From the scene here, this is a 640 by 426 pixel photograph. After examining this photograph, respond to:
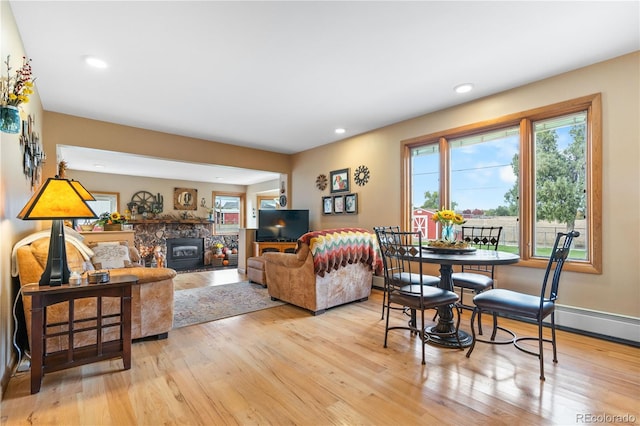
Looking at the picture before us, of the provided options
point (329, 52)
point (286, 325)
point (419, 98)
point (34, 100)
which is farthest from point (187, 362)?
point (419, 98)

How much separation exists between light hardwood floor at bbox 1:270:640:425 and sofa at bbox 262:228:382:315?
774mm

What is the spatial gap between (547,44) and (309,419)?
3337 mm

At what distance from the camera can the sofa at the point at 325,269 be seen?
134 inches

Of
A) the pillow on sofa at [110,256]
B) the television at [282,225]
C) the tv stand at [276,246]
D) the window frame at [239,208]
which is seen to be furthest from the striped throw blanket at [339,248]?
the window frame at [239,208]

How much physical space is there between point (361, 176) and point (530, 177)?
241 centimetres

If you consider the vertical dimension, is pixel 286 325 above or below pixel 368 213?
below

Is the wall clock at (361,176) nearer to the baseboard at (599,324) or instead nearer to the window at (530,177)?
the window at (530,177)

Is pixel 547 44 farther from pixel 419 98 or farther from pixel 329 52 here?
pixel 329 52

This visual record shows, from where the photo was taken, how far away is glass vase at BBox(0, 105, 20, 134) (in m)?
1.69

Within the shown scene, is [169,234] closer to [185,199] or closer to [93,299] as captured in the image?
[185,199]

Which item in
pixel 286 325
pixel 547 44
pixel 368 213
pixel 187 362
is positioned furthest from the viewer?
pixel 368 213

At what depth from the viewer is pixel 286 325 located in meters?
3.12

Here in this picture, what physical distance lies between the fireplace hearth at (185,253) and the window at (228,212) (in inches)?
32.1

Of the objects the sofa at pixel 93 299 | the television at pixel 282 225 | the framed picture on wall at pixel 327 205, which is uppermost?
the framed picture on wall at pixel 327 205
